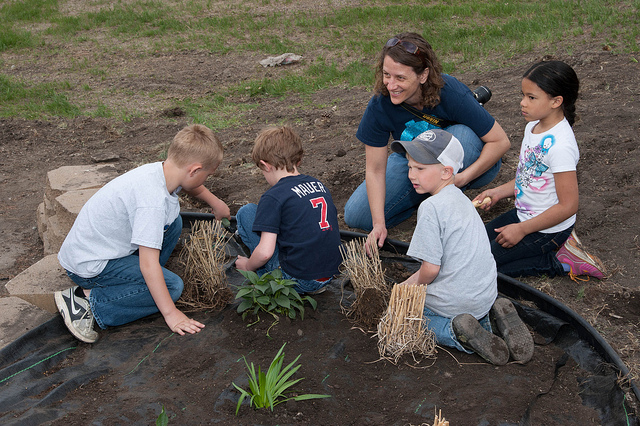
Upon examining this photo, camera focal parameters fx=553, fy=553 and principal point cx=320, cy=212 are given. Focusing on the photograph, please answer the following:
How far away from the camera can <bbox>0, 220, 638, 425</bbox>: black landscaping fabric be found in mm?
2342

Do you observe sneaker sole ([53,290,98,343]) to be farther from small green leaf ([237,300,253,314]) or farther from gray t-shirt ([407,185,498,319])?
gray t-shirt ([407,185,498,319])

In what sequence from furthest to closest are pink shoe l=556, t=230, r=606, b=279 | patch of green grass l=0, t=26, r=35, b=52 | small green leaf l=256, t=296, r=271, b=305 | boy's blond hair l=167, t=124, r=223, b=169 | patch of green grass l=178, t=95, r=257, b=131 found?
patch of green grass l=0, t=26, r=35, b=52 → patch of green grass l=178, t=95, r=257, b=131 → pink shoe l=556, t=230, r=606, b=279 → boy's blond hair l=167, t=124, r=223, b=169 → small green leaf l=256, t=296, r=271, b=305

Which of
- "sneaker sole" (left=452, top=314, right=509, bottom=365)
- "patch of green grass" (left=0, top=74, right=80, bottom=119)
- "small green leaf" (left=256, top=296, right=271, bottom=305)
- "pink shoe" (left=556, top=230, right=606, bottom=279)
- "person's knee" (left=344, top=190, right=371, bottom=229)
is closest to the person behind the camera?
"sneaker sole" (left=452, top=314, right=509, bottom=365)

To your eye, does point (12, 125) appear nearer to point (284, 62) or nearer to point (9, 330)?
point (284, 62)

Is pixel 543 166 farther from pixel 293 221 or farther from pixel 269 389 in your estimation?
pixel 269 389

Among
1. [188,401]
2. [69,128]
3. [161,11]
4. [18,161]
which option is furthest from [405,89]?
[161,11]

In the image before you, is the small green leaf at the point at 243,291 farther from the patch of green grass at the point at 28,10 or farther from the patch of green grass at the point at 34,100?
the patch of green grass at the point at 28,10

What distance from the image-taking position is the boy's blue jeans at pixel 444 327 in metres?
2.65

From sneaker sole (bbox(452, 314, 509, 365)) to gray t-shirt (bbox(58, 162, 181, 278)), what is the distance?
Result: 159cm

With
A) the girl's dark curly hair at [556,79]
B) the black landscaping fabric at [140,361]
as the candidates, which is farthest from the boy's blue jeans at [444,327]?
the girl's dark curly hair at [556,79]

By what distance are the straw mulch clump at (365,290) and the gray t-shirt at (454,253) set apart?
28 cm

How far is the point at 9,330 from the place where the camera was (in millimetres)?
2971

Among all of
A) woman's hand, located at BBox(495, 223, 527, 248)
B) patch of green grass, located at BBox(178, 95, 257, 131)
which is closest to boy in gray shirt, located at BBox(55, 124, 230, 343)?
woman's hand, located at BBox(495, 223, 527, 248)

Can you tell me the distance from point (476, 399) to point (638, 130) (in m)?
3.53
